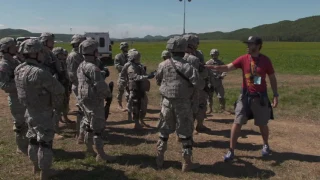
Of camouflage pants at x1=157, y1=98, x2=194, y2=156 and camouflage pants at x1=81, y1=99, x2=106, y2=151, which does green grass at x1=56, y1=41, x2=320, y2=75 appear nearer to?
camouflage pants at x1=157, y1=98, x2=194, y2=156

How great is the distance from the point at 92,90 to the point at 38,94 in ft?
3.77

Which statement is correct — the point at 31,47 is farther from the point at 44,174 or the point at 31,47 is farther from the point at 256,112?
the point at 256,112

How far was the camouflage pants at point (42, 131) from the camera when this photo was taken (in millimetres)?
5516

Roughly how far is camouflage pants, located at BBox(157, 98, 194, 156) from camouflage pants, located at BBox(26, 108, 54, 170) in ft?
6.27

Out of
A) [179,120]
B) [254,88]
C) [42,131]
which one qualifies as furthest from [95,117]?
[254,88]

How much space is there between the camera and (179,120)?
610 centimetres

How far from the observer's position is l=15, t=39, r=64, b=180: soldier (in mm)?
5352

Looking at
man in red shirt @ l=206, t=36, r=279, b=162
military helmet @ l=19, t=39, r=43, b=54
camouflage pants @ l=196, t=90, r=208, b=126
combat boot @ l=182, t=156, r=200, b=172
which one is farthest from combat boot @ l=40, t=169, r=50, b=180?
camouflage pants @ l=196, t=90, r=208, b=126

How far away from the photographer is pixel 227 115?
11.4 meters

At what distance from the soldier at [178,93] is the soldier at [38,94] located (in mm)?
1792

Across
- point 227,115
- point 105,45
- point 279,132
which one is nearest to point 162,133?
point 279,132

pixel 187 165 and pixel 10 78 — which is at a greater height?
pixel 10 78

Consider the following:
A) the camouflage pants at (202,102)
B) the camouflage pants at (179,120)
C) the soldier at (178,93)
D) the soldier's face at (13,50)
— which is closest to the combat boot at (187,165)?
the soldier at (178,93)

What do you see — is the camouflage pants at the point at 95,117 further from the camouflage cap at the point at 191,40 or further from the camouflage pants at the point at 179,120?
the camouflage cap at the point at 191,40
